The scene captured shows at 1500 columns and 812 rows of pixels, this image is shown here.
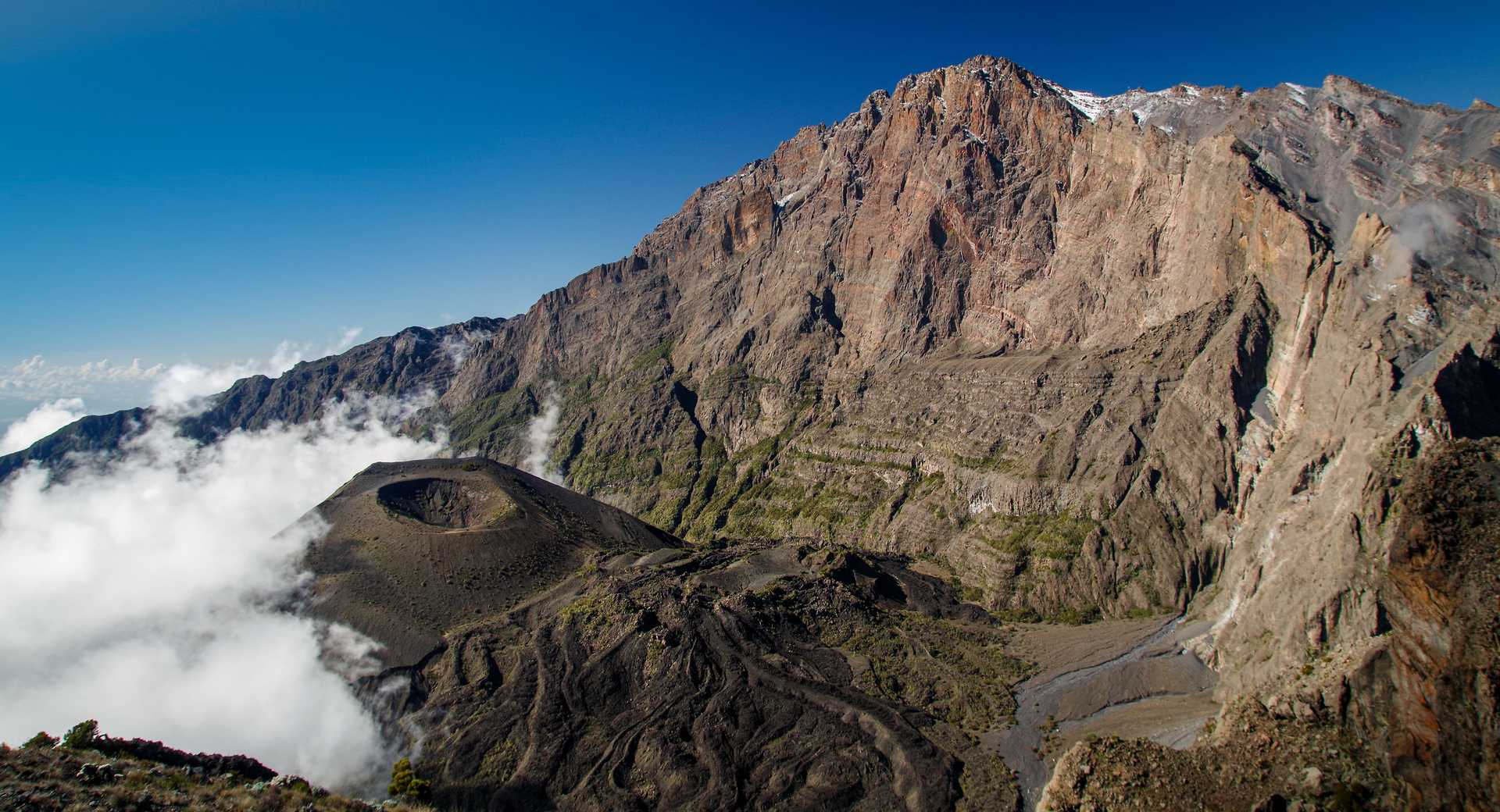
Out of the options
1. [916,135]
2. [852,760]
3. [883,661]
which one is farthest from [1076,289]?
[852,760]

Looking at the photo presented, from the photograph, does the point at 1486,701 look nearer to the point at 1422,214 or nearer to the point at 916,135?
the point at 1422,214

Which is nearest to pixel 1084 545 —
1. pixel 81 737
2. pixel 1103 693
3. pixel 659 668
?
pixel 1103 693

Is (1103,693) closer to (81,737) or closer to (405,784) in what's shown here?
(405,784)

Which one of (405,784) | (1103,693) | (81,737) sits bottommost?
(1103,693)

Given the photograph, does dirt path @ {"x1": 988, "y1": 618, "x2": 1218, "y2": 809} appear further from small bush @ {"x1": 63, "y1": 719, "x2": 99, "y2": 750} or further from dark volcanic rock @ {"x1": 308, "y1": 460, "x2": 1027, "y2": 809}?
small bush @ {"x1": 63, "y1": 719, "x2": 99, "y2": 750}

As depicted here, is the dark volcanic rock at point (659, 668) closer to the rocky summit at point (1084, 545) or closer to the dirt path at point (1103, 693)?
the rocky summit at point (1084, 545)

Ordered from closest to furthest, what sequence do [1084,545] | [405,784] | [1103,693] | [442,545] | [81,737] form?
[81,737]
[405,784]
[1103,693]
[442,545]
[1084,545]

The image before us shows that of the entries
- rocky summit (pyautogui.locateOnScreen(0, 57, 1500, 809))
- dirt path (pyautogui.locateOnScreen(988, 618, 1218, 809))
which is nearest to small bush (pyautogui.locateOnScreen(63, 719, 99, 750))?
rocky summit (pyautogui.locateOnScreen(0, 57, 1500, 809))
